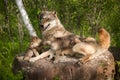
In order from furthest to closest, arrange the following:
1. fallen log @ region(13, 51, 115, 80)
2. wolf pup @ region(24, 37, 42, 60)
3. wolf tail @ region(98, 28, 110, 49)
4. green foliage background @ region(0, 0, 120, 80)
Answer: green foliage background @ region(0, 0, 120, 80)
wolf pup @ region(24, 37, 42, 60)
wolf tail @ region(98, 28, 110, 49)
fallen log @ region(13, 51, 115, 80)

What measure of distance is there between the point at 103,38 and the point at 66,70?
1.08 m

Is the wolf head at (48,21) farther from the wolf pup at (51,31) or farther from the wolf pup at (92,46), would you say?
the wolf pup at (92,46)

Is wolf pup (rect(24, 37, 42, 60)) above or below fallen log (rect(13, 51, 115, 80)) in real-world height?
above

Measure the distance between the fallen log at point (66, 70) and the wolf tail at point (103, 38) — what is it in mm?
Result: 352

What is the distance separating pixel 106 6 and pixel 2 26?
3.40m

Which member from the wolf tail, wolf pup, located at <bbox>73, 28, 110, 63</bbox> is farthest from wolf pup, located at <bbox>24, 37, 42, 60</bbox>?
the wolf tail

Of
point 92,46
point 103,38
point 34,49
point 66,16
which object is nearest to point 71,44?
point 92,46

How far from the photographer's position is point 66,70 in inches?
344

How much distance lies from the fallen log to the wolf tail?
1.15ft

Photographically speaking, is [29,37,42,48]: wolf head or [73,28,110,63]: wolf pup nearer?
[73,28,110,63]: wolf pup

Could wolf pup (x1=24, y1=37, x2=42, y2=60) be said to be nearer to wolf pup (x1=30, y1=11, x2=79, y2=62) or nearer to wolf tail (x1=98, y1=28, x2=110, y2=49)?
wolf pup (x1=30, y1=11, x2=79, y2=62)

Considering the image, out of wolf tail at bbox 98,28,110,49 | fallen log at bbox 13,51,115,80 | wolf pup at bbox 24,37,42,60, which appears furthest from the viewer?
wolf pup at bbox 24,37,42,60

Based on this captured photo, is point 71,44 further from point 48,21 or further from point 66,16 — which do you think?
point 66,16

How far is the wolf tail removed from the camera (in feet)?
29.5
